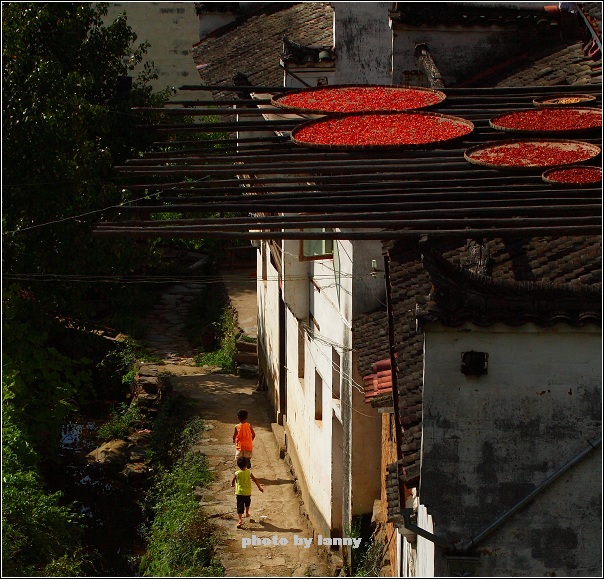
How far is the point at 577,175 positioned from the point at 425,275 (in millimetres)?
1872

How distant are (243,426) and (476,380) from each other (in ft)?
29.2

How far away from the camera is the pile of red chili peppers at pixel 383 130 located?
1204cm

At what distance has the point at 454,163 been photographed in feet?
37.1

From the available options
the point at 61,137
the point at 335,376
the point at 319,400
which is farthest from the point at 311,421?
the point at 61,137

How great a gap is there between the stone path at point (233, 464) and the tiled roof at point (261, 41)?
5.91m

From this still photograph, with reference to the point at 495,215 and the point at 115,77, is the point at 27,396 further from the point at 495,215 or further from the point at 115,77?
the point at 495,215

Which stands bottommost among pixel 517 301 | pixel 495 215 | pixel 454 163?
pixel 517 301

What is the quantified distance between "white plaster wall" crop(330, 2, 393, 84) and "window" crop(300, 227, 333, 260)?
8.28 ft

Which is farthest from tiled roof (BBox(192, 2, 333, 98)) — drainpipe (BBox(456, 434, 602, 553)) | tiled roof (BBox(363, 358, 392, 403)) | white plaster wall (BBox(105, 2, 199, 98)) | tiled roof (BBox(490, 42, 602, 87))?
drainpipe (BBox(456, 434, 602, 553))

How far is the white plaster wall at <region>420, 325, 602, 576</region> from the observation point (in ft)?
29.3

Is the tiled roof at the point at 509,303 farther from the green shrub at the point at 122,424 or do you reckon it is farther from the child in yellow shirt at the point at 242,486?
the green shrub at the point at 122,424

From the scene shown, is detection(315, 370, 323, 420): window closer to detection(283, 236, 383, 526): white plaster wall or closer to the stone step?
detection(283, 236, 383, 526): white plaster wall

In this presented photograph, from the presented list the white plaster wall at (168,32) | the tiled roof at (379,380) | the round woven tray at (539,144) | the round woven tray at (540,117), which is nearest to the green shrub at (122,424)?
the tiled roof at (379,380)

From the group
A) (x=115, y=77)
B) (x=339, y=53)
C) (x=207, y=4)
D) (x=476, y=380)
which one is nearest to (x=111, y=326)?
(x=115, y=77)
